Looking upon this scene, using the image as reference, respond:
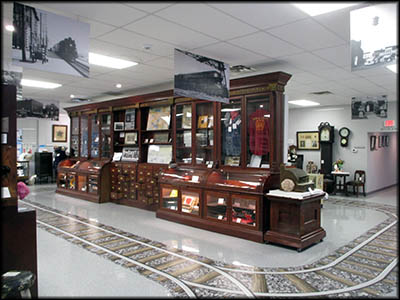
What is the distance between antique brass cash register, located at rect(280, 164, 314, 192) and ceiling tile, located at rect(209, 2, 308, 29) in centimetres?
219

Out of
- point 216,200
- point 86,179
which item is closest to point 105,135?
point 86,179

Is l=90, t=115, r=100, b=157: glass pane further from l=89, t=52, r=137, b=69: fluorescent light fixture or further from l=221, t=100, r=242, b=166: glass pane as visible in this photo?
l=221, t=100, r=242, b=166: glass pane

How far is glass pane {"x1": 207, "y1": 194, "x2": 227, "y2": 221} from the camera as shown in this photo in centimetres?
540

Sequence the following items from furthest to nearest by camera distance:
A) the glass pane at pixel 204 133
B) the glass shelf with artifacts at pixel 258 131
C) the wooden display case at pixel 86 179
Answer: the wooden display case at pixel 86 179
the glass pane at pixel 204 133
the glass shelf with artifacts at pixel 258 131

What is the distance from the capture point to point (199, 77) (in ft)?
14.2

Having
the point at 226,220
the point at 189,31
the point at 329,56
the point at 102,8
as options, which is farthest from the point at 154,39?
the point at 226,220

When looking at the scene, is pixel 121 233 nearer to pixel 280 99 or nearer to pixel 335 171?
pixel 280 99

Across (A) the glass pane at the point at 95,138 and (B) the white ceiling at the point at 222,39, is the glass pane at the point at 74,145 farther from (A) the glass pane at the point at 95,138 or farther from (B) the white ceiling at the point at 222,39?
(B) the white ceiling at the point at 222,39

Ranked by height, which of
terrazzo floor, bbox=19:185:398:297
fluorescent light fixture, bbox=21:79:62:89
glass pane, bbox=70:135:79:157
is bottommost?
terrazzo floor, bbox=19:185:398:297

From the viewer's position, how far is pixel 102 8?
10.1 ft

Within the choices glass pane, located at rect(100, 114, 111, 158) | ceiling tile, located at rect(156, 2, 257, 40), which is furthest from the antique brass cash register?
glass pane, located at rect(100, 114, 111, 158)

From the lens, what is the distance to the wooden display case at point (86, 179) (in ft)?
27.1

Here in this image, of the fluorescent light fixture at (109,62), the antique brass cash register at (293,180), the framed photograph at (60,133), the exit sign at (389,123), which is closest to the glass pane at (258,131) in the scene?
the antique brass cash register at (293,180)

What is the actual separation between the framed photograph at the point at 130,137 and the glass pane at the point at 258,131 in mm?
3529
